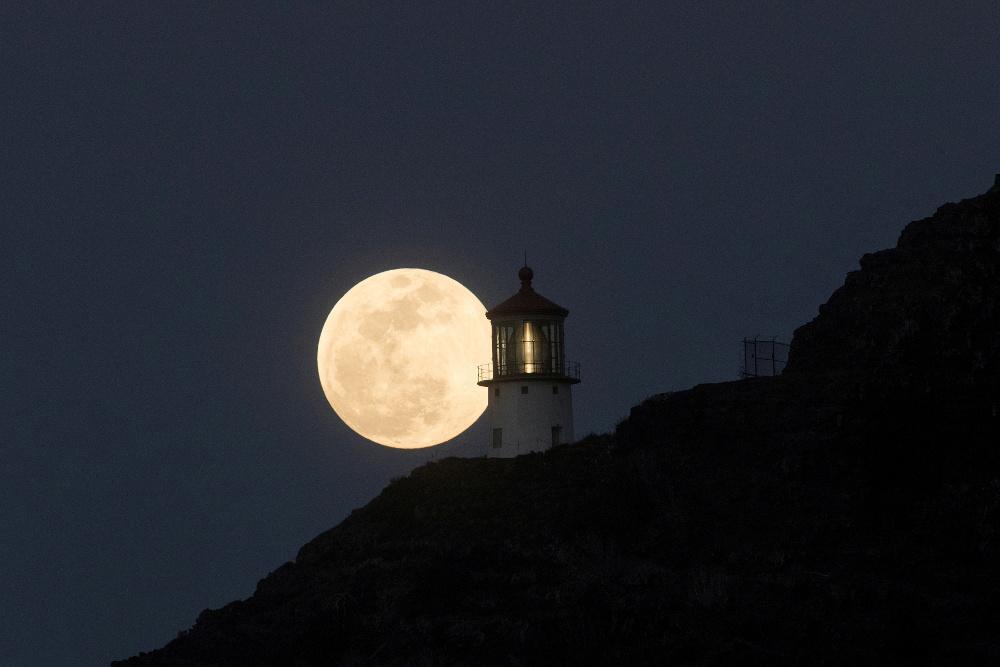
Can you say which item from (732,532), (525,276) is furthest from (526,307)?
(732,532)

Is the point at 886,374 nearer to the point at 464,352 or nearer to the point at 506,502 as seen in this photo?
the point at 506,502

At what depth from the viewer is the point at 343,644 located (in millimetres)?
44500

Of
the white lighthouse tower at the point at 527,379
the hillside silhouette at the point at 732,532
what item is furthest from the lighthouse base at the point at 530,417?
the hillside silhouette at the point at 732,532

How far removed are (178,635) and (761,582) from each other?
61.2 feet

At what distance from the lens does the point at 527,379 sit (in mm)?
59688

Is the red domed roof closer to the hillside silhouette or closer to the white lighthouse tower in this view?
the white lighthouse tower

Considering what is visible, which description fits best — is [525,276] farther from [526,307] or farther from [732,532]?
[732,532]

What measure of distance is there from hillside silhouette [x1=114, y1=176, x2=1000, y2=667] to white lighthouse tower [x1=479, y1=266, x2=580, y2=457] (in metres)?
4.08

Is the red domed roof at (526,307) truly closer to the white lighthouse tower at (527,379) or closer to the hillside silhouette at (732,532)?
the white lighthouse tower at (527,379)

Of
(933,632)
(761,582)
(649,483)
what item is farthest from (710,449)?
(933,632)

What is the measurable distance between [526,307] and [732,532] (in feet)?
57.3

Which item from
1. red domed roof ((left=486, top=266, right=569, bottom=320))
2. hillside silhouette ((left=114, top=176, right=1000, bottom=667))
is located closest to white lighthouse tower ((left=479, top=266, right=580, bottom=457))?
red domed roof ((left=486, top=266, right=569, bottom=320))

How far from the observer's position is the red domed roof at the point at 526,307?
6034 centimetres

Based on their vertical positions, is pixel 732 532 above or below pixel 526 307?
below
